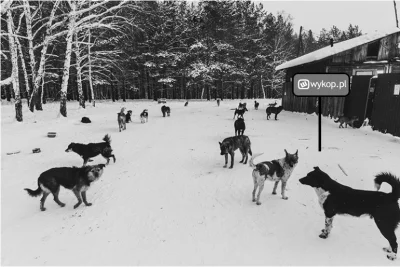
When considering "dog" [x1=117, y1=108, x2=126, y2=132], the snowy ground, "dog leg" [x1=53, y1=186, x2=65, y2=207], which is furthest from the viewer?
"dog" [x1=117, y1=108, x2=126, y2=132]

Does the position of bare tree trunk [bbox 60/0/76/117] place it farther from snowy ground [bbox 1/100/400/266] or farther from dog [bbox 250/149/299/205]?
dog [bbox 250/149/299/205]

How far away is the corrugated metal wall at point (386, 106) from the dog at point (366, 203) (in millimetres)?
9900

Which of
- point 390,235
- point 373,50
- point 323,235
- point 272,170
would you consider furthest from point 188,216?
point 373,50

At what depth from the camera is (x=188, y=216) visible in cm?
589

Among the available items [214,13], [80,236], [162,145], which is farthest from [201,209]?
[214,13]

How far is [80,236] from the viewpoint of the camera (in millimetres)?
5285

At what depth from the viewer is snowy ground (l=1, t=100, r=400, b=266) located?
15.2 feet

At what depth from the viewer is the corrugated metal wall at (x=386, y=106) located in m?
12.0

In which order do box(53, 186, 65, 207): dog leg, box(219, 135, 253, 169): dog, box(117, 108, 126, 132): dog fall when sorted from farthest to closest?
box(117, 108, 126, 132): dog
box(219, 135, 253, 169): dog
box(53, 186, 65, 207): dog leg

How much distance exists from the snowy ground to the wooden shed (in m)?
2.56

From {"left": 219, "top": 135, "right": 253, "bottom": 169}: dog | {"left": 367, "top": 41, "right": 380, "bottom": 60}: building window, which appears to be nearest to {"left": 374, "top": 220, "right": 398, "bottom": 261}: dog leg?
{"left": 219, "top": 135, "right": 253, "bottom": 169}: dog

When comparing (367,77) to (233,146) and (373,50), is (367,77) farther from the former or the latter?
(233,146)

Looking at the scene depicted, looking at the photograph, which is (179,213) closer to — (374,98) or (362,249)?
(362,249)

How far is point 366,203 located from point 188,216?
3.69 m
